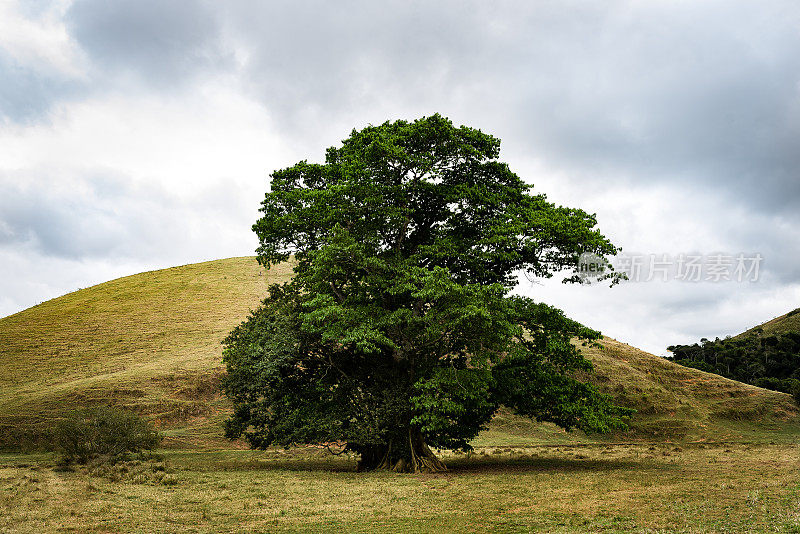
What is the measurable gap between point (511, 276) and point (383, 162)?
29.3ft

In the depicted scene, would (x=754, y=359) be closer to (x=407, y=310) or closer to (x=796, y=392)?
(x=796, y=392)

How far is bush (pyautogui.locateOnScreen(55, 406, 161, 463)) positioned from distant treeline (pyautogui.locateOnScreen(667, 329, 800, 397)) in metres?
86.2

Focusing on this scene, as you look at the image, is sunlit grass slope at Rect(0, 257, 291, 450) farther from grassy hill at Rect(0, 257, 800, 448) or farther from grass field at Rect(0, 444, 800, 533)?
grass field at Rect(0, 444, 800, 533)

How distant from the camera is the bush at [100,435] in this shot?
1120 inches

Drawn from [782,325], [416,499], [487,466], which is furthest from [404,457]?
[782,325]

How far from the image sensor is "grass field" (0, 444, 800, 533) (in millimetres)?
13562

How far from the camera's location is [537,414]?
2808 centimetres

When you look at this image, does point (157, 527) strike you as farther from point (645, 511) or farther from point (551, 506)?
point (645, 511)

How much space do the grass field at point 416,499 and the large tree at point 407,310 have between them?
2774 mm

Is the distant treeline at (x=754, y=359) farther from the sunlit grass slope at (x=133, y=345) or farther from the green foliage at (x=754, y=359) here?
the sunlit grass slope at (x=133, y=345)

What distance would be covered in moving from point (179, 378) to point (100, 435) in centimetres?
2701

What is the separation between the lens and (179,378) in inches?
2169

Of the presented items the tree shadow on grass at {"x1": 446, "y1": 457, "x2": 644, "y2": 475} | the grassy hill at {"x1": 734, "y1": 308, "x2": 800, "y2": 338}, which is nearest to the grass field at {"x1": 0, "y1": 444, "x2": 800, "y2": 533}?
the tree shadow on grass at {"x1": 446, "y1": 457, "x2": 644, "y2": 475}

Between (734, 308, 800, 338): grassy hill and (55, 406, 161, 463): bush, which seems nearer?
(55, 406, 161, 463): bush
